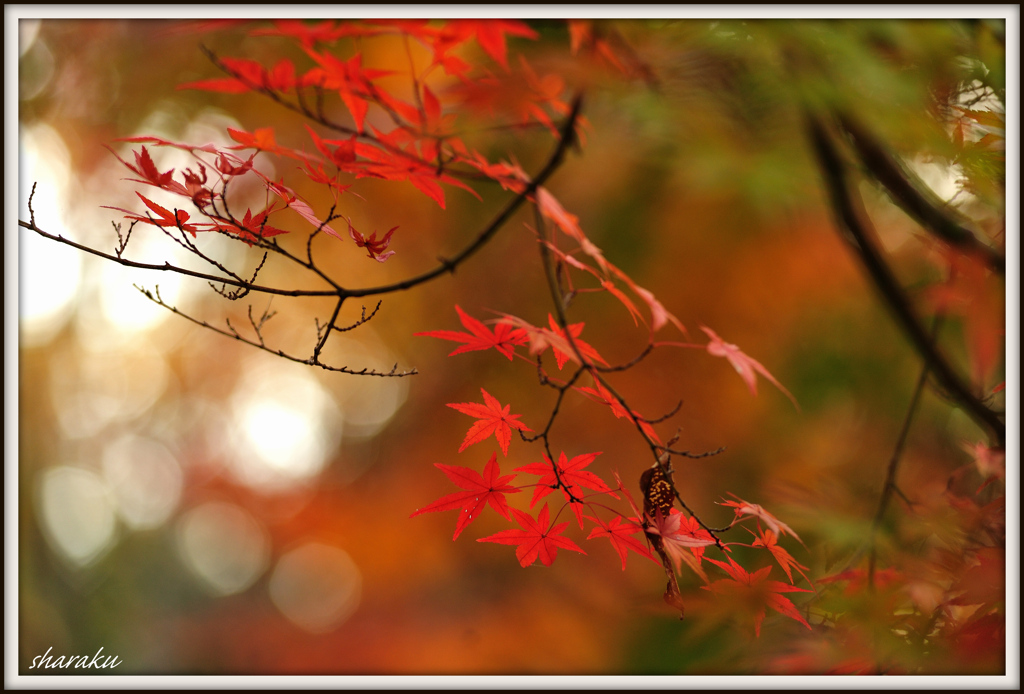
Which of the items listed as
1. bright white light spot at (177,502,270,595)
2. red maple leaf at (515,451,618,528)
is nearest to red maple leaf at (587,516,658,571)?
red maple leaf at (515,451,618,528)

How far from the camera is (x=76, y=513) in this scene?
9.46 feet

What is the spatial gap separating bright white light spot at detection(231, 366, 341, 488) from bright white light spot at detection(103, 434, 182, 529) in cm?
39

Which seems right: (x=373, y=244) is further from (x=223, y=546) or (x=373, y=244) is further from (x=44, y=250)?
(x=223, y=546)

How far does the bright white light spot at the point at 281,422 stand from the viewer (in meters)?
3.08

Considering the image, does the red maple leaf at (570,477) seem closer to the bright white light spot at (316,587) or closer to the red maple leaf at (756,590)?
the red maple leaf at (756,590)

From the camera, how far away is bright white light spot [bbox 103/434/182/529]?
3.15 metres

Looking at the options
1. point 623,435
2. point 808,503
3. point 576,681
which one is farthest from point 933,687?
point 623,435

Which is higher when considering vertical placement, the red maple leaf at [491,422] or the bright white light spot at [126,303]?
the red maple leaf at [491,422]

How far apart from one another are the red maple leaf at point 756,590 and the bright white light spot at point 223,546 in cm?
347

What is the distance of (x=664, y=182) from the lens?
187 centimetres

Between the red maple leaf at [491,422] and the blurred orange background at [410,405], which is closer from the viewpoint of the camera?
the red maple leaf at [491,422]

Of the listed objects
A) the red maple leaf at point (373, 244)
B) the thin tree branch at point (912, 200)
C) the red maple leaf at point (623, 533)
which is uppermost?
the thin tree branch at point (912, 200)

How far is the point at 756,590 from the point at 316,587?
3.28 meters

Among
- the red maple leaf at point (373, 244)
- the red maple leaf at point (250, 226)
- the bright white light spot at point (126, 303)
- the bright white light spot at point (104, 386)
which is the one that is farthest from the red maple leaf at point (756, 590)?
the bright white light spot at point (104, 386)
